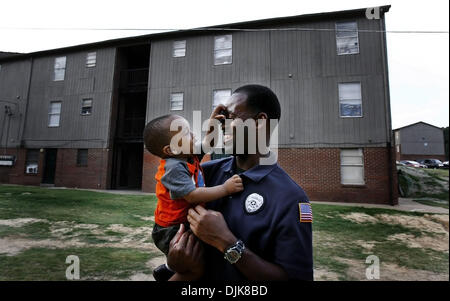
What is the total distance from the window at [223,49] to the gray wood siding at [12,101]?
10218 millimetres

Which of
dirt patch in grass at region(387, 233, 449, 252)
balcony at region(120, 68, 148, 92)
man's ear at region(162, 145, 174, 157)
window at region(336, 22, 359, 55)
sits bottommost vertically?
dirt patch in grass at region(387, 233, 449, 252)

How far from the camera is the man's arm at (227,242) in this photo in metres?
1.01

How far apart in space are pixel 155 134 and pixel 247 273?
972 millimetres

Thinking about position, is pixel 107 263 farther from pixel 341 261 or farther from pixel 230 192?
pixel 341 261

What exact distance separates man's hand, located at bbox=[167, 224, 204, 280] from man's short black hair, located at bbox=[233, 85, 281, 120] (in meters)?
0.82

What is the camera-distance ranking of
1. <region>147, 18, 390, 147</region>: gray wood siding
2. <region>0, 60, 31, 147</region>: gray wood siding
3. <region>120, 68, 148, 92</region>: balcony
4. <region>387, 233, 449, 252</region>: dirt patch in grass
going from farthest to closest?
<region>120, 68, 148, 92</region>: balcony → <region>147, 18, 390, 147</region>: gray wood siding → <region>387, 233, 449, 252</region>: dirt patch in grass → <region>0, 60, 31, 147</region>: gray wood siding

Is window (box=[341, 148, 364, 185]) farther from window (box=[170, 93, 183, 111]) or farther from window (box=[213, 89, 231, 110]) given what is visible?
window (box=[170, 93, 183, 111])

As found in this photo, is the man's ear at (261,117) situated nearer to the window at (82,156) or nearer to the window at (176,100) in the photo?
the window at (176,100)

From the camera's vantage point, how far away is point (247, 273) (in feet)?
3.38

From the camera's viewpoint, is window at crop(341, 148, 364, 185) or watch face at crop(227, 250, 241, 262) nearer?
watch face at crop(227, 250, 241, 262)

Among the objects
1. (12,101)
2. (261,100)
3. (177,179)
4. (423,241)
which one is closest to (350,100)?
(423,241)

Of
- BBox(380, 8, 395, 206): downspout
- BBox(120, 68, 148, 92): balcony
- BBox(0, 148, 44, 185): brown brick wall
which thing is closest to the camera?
BBox(0, 148, 44, 185): brown brick wall

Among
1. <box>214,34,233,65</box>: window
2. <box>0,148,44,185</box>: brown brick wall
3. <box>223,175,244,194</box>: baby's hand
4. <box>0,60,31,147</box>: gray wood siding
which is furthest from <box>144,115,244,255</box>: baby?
<box>214,34,233,65</box>: window

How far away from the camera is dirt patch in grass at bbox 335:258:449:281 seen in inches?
A: 125
